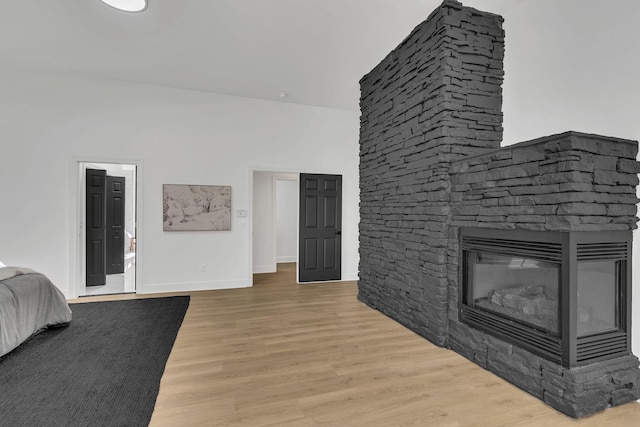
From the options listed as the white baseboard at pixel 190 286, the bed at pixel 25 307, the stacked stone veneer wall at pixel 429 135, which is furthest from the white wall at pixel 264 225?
the bed at pixel 25 307

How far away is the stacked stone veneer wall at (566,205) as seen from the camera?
6.34 ft

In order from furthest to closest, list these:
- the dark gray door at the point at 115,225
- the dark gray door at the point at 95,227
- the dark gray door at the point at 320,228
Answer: the dark gray door at the point at 115,225 < the dark gray door at the point at 320,228 < the dark gray door at the point at 95,227

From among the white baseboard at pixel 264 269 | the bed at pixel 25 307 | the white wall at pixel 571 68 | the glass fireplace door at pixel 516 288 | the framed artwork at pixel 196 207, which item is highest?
the white wall at pixel 571 68

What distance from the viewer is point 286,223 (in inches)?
337

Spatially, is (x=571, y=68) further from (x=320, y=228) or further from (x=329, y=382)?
(x=320, y=228)

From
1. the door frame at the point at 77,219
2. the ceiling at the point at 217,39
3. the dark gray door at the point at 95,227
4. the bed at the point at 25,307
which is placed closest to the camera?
the bed at the point at 25,307

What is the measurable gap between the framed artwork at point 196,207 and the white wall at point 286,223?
3.34 metres

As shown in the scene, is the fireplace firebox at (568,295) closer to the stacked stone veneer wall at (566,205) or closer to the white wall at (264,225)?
the stacked stone veneer wall at (566,205)

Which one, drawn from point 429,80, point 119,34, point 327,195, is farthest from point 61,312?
point 429,80

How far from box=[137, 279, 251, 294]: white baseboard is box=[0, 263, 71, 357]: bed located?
140 cm

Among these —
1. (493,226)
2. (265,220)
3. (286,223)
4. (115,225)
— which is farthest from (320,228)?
(115,225)

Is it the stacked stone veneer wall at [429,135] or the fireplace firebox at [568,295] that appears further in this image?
the stacked stone veneer wall at [429,135]

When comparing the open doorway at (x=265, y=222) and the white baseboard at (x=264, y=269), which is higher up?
the open doorway at (x=265, y=222)

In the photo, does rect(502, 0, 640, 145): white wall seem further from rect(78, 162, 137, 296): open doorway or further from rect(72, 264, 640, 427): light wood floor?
rect(78, 162, 137, 296): open doorway
